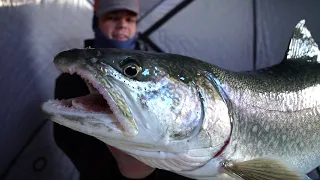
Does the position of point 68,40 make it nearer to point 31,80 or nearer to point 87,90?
point 31,80

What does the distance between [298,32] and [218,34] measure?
44.4 inches

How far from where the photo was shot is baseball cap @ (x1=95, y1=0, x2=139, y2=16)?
2.05m

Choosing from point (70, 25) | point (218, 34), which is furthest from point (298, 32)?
point (70, 25)

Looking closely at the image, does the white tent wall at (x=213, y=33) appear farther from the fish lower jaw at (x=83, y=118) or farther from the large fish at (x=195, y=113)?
the fish lower jaw at (x=83, y=118)

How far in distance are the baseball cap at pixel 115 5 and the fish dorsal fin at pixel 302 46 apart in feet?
2.67

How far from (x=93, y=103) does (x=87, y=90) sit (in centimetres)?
96

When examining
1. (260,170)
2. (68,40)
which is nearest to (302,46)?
(260,170)

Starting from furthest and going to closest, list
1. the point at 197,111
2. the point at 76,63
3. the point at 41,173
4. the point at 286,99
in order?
1. the point at 41,173
2. the point at 286,99
3. the point at 197,111
4. the point at 76,63

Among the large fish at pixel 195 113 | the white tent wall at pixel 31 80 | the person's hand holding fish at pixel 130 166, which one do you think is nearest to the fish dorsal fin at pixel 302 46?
the large fish at pixel 195 113

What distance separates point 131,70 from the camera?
41.2 inches

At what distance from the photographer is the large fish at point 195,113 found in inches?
39.5

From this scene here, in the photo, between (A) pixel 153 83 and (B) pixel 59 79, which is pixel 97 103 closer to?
(A) pixel 153 83

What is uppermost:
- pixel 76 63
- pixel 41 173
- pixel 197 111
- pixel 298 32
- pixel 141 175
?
pixel 298 32

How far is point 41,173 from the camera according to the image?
244cm
